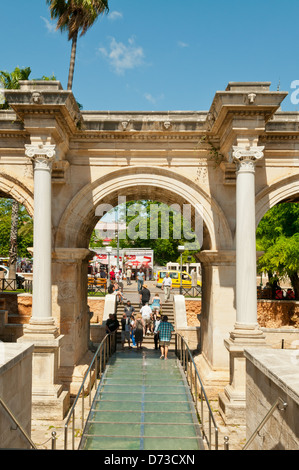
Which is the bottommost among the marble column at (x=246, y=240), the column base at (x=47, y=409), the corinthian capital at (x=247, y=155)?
the column base at (x=47, y=409)

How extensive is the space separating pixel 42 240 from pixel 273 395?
Answer: 6131 millimetres

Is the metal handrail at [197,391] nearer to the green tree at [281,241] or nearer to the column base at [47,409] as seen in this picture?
the column base at [47,409]

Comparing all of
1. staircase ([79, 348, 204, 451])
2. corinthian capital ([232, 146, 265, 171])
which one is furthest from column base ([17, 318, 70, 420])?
corinthian capital ([232, 146, 265, 171])

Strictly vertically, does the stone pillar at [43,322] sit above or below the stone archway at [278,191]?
below

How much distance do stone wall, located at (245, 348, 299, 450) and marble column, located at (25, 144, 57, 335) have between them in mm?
Result: 4805

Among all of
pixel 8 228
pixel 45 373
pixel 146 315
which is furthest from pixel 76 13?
pixel 8 228

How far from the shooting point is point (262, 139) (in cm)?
1074

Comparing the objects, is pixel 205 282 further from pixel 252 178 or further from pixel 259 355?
pixel 259 355

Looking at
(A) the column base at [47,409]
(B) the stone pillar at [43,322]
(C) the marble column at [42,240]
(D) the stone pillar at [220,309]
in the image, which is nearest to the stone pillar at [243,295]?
(D) the stone pillar at [220,309]

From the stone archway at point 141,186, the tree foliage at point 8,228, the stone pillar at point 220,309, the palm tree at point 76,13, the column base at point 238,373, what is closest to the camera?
the column base at point 238,373

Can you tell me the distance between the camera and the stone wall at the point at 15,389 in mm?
4980

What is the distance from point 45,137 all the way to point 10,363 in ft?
19.3

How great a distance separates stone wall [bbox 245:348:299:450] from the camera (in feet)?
14.7

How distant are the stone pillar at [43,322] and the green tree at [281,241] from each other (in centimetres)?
1325
